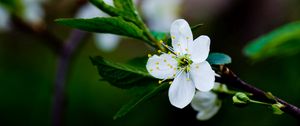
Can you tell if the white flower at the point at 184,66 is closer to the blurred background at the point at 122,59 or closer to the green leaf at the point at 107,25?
the green leaf at the point at 107,25

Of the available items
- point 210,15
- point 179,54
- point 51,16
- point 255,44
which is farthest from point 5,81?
point 179,54

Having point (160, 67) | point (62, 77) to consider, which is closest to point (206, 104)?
point (160, 67)

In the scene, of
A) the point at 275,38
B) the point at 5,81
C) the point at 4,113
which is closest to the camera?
the point at 275,38

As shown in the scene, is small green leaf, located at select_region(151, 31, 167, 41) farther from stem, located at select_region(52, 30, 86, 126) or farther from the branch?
stem, located at select_region(52, 30, 86, 126)

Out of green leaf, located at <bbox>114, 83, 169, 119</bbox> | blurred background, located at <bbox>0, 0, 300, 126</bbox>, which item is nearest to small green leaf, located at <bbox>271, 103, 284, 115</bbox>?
green leaf, located at <bbox>114, 83, 169, 119</bbox>

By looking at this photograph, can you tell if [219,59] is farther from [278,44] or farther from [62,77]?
[62,77]

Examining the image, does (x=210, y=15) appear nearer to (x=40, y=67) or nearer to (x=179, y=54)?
(x=40, y=67)
